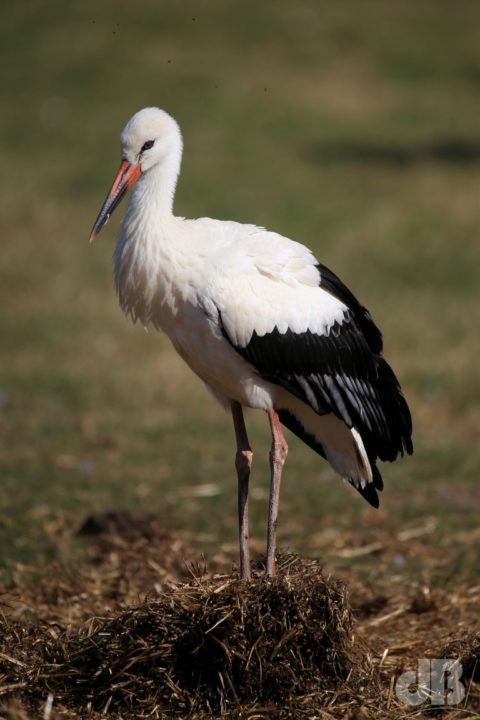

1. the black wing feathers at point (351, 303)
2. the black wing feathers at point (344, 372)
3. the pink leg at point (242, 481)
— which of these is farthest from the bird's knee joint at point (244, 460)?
the black wing feathers at point (351, 303)

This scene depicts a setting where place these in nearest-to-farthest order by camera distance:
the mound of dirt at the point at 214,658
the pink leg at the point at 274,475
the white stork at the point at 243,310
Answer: the mound of dirt at the point at 214,658
the pink leg at the point at 274,475
the white stork at the point at 243,310

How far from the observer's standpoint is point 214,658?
4.17 meters

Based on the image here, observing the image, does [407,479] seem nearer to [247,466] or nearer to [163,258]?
[247,466]

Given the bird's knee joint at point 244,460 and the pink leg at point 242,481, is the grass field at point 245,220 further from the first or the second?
the bird's knee joint at point 244,460

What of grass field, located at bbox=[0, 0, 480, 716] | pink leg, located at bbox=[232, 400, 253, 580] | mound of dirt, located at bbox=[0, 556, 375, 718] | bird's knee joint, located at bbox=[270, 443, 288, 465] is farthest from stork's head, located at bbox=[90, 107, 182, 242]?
grass field, located at bbox=[0, 0, 480, 716]

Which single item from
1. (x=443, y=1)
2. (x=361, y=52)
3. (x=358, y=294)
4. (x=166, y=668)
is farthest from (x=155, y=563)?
(x=443, y=1)

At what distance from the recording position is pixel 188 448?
8.83 m

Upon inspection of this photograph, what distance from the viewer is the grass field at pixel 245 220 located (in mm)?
7242

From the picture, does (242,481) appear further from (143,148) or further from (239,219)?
(239,219)

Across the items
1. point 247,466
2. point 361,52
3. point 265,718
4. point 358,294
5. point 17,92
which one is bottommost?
point 265,718

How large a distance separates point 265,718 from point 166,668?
1.40 ft

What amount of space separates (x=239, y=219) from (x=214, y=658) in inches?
414

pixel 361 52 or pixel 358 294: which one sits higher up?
pixel 361 52

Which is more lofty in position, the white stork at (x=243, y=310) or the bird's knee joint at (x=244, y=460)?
the white stork at (x=243, y=310)
